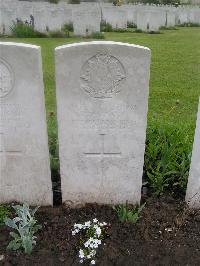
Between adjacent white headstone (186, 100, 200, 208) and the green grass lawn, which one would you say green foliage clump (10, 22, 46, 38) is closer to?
the green grass lawn

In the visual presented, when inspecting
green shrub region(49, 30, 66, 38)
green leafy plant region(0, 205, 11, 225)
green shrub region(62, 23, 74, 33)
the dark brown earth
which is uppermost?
green shrub region(62, 23, 74, 33)

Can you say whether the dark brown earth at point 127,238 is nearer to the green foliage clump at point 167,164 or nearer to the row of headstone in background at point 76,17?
the green foliage clump at point 167,164

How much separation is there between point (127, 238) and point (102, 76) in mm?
1261

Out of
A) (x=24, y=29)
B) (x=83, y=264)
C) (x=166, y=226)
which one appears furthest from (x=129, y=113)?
(x=24, y=29)

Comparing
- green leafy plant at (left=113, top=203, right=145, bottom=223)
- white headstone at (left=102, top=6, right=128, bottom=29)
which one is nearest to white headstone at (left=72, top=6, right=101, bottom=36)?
white headstone at (left=102, top=6, right=128, bottom=29)

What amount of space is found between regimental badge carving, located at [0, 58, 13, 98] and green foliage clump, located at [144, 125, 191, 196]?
140cm

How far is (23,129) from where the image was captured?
322 cm

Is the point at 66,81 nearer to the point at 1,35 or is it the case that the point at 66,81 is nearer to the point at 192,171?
the point at 192,171

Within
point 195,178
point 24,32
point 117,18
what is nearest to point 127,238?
point 195,178

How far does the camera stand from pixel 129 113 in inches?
124

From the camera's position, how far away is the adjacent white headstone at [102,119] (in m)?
2.96

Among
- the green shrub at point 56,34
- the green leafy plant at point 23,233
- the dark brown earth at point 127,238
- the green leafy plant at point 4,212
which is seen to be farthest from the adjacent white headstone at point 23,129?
the green shrub at point 56,34

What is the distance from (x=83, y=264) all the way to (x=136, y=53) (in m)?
1.57

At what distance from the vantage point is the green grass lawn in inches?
237
